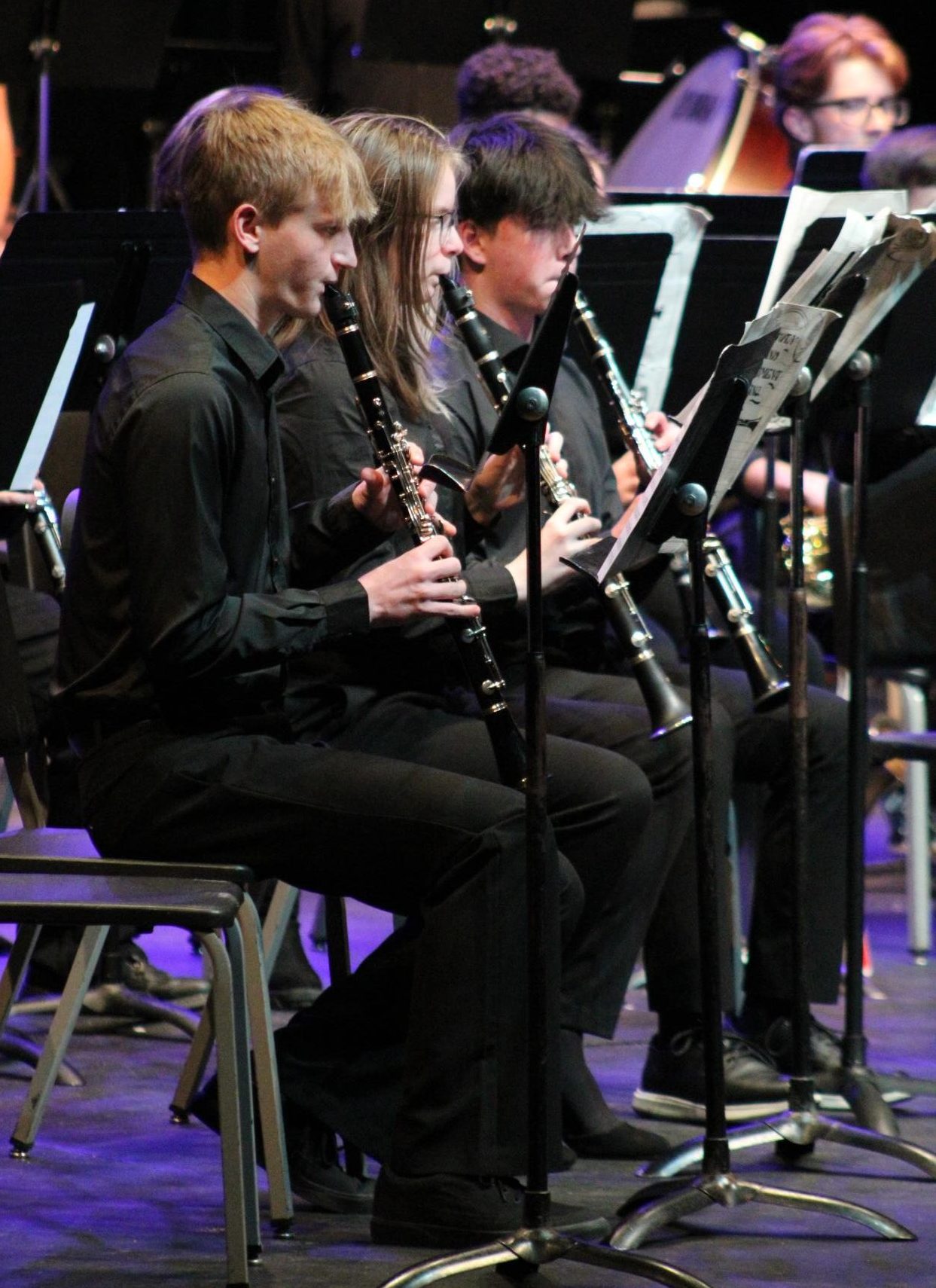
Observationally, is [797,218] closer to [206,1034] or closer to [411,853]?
[411,853]

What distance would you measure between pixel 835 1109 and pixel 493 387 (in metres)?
1.23

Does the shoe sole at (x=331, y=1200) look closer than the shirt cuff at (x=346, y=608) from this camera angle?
No

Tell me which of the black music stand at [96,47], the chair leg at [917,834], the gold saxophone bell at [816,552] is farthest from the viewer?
the black music stand at [96,47]

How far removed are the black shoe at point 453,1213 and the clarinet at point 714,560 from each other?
3.00 feet

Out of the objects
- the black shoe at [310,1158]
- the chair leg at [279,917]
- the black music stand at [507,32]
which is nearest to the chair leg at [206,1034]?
the chair leg at [279,917]

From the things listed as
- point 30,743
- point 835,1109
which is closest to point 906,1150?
point 835,1109

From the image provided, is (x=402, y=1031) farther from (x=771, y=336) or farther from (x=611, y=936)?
(x=771, y=336)

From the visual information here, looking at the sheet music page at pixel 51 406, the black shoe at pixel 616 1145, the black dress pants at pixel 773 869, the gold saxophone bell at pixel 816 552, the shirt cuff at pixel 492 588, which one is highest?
the sheet music page at pixel 51 406

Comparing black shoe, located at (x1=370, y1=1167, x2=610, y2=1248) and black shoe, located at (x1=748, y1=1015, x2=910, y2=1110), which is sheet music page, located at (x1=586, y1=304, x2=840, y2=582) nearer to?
black shoe, located at (x1=370, y1=1167, x2=610, y2=1248)

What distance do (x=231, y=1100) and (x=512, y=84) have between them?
2.75 meters

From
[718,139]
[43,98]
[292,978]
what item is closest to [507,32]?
[718,139]

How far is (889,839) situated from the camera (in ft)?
17.3

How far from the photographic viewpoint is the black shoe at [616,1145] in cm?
267

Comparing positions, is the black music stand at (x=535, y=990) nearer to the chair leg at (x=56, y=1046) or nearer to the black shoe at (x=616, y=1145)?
the black shoe at (x=616, y=1145)
